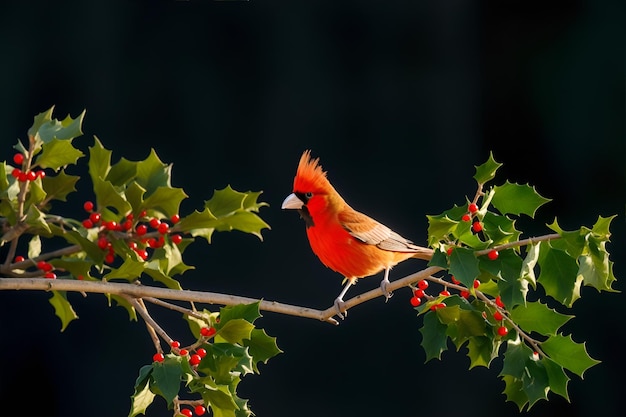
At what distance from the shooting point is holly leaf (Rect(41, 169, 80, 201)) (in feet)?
4.04

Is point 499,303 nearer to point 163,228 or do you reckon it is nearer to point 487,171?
point 487,171

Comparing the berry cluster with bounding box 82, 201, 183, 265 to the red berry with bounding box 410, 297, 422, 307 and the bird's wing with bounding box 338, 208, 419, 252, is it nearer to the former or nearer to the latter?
the bird's wing with bounding box 338, 208, 419, 252

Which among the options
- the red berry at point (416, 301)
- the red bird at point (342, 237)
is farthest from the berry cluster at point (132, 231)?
the red berry at point (416, 301)

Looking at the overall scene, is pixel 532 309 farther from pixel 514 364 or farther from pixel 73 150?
pixel 73 150

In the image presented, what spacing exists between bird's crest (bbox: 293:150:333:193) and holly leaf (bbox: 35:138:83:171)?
0.29 meters

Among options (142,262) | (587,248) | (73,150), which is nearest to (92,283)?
(142,262)

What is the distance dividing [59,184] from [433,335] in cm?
53

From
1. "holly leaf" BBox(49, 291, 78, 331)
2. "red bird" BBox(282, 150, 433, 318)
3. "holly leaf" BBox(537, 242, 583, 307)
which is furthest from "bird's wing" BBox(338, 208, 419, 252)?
"holly leaf" BBox(49, 291, 78, 331)

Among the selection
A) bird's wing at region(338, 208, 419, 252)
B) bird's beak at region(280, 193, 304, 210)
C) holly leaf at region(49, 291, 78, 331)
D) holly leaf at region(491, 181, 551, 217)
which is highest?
holly leaf at region(491, 181, 551, 217)

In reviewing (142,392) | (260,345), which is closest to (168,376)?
(142,392)

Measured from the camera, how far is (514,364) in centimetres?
106

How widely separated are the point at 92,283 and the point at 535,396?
54cm

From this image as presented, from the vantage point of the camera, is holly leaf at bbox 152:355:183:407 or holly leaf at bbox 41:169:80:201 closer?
holly leaf at bbox 152:355:183:407

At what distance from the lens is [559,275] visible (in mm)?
1010
